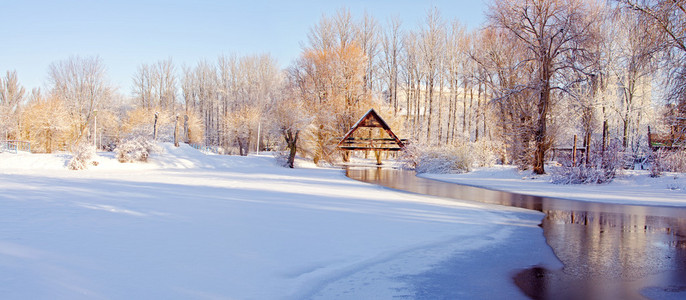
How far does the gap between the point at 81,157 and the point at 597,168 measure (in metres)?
26.3

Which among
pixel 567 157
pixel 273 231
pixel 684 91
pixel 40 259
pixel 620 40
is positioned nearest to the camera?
pixel 40 259

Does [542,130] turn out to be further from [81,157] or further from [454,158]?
[81,157]

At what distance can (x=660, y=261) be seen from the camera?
5.70 metres

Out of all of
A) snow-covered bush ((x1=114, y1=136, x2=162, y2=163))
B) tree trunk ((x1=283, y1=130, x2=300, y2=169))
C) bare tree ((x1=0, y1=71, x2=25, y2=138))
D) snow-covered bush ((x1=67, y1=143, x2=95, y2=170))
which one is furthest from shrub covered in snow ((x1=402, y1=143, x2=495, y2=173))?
bare tree ((x1=0, y1=71, x2=25, y2=138))

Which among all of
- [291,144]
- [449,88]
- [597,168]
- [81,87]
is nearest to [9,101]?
[81,87]

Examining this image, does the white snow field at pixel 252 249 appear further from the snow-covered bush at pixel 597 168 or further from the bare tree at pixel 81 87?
the bare tree at pixel 81 87

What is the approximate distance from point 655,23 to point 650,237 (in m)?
8.46

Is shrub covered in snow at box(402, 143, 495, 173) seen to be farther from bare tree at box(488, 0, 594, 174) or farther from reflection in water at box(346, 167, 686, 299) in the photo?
reflection in water at box(346, 167, 686, 299)

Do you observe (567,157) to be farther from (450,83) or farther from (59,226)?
(450,83)

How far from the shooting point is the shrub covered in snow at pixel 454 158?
25062mm

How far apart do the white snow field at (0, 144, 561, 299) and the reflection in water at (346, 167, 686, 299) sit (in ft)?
0.98

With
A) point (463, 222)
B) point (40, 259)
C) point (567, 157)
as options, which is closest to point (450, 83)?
point (567, 157)

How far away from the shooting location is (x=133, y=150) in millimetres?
A: 26031

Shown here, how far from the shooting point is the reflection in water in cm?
455
